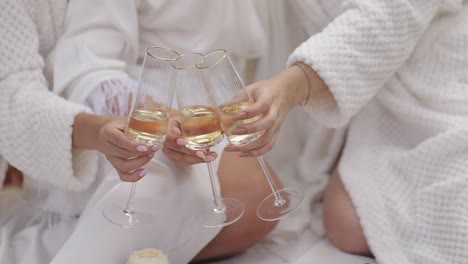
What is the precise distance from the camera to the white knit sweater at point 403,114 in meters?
1.26

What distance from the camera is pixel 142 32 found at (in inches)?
58.5

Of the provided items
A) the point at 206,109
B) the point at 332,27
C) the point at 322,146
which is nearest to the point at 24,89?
the point at 206,109

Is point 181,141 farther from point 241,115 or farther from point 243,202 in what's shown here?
point 243,202

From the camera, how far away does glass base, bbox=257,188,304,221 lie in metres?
1.20

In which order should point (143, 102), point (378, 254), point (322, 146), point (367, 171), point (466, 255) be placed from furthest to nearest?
point (322, 146) < point (367, 171) < point (378, 254) < point (466, 255) < point (143, 102)

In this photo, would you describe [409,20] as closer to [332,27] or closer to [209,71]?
[332,27]

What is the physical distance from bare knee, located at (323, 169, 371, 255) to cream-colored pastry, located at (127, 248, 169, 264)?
0.37 meters

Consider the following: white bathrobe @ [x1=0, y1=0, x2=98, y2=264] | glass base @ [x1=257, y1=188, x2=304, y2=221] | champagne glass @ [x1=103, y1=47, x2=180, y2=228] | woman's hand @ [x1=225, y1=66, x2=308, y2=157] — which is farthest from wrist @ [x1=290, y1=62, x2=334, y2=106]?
white bathrobe @ [x1=0, y1=0, x2=98, y2=264]

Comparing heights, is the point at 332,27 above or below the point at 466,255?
above

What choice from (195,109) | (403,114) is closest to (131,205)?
(195,109)

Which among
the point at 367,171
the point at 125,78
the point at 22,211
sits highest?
the point at 125,78

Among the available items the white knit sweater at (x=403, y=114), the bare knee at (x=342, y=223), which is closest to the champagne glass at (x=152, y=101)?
the white knit sweater at (x=403, y=114)

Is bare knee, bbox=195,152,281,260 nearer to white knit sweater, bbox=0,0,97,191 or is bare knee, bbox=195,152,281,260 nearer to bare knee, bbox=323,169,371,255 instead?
bare knee, bbox=323,169,371,255

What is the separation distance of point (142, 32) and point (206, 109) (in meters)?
0.47
